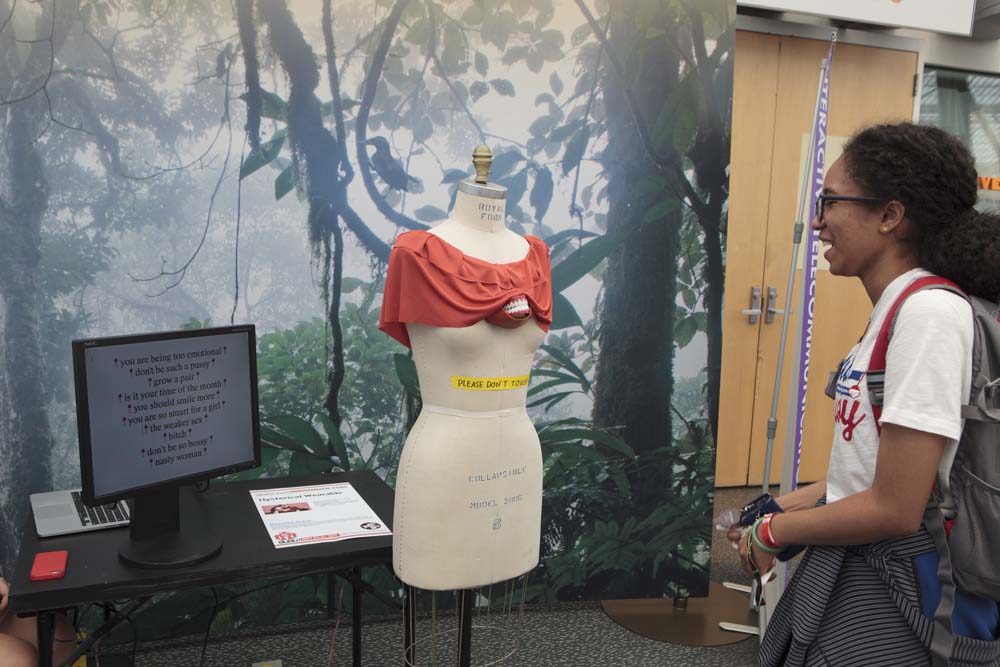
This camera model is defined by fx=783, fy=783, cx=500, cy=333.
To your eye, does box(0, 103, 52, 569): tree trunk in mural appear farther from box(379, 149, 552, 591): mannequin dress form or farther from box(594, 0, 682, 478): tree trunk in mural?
box(594, 0, 682, 478): tree trunk in mural

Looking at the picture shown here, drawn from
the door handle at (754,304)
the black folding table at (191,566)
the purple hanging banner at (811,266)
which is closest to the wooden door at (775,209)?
the door handle at (754,304)

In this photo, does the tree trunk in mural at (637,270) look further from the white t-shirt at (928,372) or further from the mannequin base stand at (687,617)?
the white t-shirt at (928,372)

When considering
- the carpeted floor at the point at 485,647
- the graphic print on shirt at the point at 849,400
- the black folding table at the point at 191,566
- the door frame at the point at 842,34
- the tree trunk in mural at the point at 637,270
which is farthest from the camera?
the door frame at the point at 842,34

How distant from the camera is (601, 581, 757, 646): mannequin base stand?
2.79 metres

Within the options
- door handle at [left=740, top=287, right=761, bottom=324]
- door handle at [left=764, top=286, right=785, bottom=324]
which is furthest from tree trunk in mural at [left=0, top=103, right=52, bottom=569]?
door handle at [left=764, top=286, right=785, bottom=324]

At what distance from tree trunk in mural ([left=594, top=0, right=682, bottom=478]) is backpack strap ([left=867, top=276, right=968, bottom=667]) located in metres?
1.55

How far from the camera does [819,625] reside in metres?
1.25

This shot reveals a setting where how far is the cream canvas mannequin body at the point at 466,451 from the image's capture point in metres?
1.72

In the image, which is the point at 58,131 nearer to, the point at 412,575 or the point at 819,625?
the point at 412,575

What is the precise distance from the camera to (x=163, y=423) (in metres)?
1.64

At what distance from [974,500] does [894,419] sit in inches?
7.7

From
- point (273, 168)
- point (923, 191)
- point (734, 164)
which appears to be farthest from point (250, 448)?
point (734, 164)

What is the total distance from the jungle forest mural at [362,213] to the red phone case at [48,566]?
86 cm

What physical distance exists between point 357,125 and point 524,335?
3.54ft
